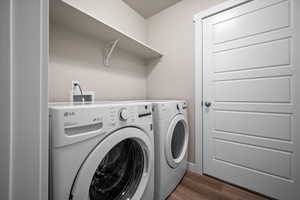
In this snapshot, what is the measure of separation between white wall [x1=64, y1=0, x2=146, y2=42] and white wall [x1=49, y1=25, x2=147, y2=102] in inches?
10.6

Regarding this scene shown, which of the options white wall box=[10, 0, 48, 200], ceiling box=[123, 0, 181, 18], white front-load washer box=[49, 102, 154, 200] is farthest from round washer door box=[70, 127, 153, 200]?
ceiling box=[123, 0, 181, 18]

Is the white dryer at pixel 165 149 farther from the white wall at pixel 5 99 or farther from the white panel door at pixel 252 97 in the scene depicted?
the white wall at pixel 5 99

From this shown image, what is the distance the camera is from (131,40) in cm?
129

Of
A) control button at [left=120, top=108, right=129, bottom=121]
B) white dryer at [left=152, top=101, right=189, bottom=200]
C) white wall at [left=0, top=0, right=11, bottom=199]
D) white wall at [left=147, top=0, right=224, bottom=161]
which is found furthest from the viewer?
white wall at [left=147, top=0, right=224, bottom=161]

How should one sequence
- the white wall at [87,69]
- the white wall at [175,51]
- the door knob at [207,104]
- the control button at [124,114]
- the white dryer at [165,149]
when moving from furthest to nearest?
1. the white wall at [175,51]
2. the door knob at [207,104]
3. the white wall at [87,69]
4. the white dryer at [165,149]
5. the control button at [124,114]

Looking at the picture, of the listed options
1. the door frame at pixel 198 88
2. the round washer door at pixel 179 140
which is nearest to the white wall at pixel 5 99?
the round washer door at pixel 179 140

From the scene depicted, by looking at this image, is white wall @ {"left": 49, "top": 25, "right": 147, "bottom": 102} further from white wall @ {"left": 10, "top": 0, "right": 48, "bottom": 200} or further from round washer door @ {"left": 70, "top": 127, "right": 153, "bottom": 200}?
white wall @ {"left": 10, "top": 0, "right": 48, "bottom": 200}

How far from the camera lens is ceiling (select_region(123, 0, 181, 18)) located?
5.16 ft

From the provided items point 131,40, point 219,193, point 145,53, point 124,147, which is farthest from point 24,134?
point 145,53

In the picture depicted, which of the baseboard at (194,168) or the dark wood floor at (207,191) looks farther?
the baseboard at (194,168)

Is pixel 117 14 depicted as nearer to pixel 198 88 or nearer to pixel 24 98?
pixel 198 88

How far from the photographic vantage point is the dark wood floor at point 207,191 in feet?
3.52

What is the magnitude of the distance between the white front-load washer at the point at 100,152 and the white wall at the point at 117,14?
43.6 inches

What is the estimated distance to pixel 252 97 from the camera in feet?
3.74
